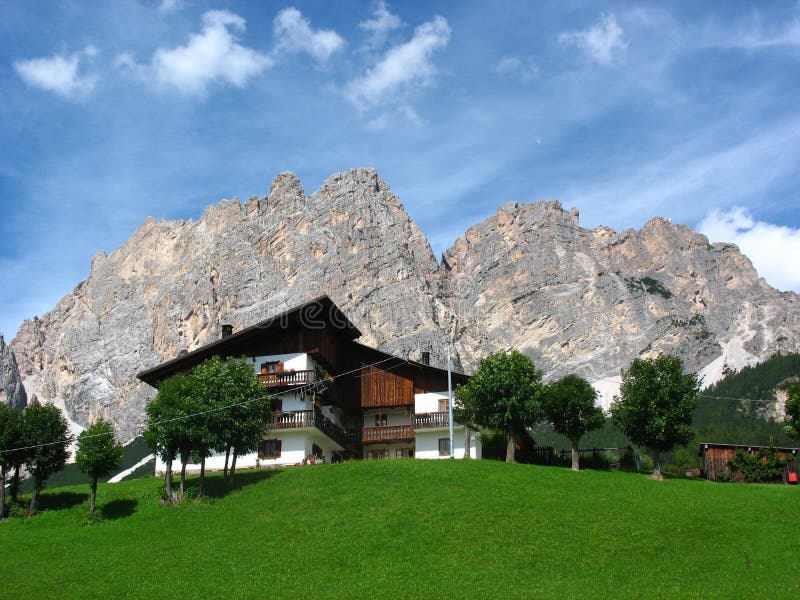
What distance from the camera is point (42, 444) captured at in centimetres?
4647

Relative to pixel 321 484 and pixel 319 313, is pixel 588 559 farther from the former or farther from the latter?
pixel 319 313

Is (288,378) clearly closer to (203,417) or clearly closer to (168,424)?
(203,417)

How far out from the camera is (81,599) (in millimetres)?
30594

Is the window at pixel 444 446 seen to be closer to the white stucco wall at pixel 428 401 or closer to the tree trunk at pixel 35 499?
the white stucco wall at pixel 428 401

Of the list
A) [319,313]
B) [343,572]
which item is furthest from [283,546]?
[319,313]

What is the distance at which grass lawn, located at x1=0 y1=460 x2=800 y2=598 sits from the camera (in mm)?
30250

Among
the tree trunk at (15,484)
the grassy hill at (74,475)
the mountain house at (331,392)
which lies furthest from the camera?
the grassy hill at (74,475)

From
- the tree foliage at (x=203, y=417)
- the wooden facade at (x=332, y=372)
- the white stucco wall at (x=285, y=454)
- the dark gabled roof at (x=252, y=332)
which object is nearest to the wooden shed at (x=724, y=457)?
the wooden facade at (x=332, y=372)

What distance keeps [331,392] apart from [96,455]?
23.5 meters

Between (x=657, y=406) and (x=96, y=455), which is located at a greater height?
(x=657, y=406)

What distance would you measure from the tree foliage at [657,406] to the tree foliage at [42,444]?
3483 centimetres

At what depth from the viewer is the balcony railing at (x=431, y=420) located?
62719 mm

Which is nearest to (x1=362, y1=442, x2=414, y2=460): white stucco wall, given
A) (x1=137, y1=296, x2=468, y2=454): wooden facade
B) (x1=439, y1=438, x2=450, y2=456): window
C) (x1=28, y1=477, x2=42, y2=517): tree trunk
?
(x1=137, y1=296, x2=468, y2=454): wooden facade

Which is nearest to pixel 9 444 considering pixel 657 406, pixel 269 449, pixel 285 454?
pixel 269 449
